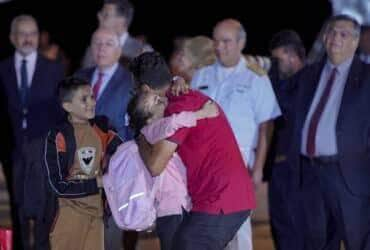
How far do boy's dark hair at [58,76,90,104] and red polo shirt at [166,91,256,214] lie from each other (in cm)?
109

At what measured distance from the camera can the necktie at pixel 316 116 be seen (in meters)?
7.55

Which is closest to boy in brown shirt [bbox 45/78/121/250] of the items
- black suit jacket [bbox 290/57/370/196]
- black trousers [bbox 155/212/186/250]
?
black trousers [bbox 155/212/186/250]

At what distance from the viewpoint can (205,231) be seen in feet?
20.8

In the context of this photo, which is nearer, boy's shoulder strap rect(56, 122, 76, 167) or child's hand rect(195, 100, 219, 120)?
child's hand rect(195, 100, 219, 120)

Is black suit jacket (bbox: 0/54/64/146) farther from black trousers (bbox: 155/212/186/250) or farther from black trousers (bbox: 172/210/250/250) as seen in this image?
black trousers (bbox: 172/210/250/250)

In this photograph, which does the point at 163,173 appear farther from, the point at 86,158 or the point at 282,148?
the point at 282,148

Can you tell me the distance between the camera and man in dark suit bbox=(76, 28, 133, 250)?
827 cm

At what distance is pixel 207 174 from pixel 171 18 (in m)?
8.11

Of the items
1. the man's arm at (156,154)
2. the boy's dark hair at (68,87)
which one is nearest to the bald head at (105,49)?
the boy's dark hair at (68,87)

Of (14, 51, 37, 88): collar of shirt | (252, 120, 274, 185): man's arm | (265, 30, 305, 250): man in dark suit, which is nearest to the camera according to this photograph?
(252, 120, 274, 185): man's arm

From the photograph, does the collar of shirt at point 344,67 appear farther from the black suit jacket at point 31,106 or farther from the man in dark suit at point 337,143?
the black suit jacket at point 31,106

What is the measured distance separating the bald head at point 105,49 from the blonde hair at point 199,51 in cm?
50

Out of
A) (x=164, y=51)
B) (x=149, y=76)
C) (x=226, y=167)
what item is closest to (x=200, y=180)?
(x=226, y=167)

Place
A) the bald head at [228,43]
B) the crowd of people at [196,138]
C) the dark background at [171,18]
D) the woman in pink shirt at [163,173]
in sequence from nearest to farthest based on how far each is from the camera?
the crowd of people at [196,138] < the woman in pink shirt at [163,173] < the bald head at [228,43] < the dark background at [171,18]
